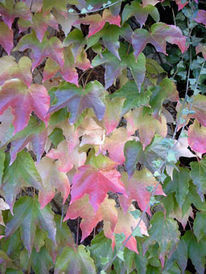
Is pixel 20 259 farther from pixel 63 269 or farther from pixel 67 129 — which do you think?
pixel 67 129

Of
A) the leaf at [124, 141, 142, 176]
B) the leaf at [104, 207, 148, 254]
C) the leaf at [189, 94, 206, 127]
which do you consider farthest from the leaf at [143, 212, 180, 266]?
the leaf at [189, 94, 206, 127]

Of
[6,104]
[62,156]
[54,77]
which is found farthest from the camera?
[54,77]

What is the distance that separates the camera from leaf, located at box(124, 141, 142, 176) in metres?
1.01

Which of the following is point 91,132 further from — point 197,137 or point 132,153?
point 197,137

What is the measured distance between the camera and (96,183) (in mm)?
925

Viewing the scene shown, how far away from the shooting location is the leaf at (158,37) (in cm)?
96

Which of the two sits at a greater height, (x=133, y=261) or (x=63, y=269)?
(x=63, y=269)

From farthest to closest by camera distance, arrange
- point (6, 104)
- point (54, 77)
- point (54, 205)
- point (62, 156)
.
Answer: point (54, 205), point (54, 77), point (62, 156), point (6, 104)

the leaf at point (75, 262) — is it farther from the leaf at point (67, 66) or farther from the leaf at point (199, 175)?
the leaf at point (67, 66)

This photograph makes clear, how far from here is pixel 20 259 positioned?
3.98ft

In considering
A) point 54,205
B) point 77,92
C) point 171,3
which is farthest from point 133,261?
point 171,3

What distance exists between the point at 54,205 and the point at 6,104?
561 millimetres

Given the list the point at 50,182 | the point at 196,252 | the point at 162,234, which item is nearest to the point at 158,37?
the point at 50,182

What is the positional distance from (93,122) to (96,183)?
0.64ft
